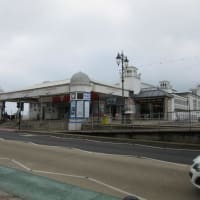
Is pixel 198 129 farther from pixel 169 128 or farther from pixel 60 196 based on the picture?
pixel 60 196

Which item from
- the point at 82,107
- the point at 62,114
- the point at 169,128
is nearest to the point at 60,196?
the point at 169,128

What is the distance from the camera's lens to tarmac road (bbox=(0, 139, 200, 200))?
7891 millimetres

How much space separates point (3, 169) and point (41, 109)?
1741 inches

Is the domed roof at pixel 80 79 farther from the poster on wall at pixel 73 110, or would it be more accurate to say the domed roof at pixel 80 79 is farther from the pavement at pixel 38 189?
the pavement at pixel 38 189

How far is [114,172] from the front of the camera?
1023 centimetres

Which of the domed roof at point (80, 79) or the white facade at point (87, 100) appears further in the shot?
the domed roof at point (80, 79)

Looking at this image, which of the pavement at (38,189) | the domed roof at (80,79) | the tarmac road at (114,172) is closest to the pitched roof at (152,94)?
the domed roof at (80,79)

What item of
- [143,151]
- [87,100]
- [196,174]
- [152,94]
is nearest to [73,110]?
[87,100]

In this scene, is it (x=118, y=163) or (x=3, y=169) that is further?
(x=118, y=163)

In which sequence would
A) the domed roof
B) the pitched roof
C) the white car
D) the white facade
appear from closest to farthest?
the white car < the white facade < the domed roof < the pitched roof

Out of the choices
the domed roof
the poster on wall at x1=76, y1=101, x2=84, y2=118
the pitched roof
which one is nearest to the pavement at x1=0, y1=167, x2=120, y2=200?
the poster on wall at x1=76, y1=101, x2=84, y2=118

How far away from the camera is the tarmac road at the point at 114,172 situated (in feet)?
25.9

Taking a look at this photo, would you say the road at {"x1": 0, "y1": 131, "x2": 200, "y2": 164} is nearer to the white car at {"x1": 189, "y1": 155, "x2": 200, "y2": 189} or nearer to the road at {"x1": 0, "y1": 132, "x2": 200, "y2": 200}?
the road at {"x1": 0, "y1": 132, "x2": 200, "y2": 200}

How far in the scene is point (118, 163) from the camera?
11914 mm
